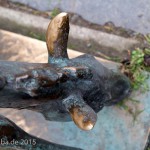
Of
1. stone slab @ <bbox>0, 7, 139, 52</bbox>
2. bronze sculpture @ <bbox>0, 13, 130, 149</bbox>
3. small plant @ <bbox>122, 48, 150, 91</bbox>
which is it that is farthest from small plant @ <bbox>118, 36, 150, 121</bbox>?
bronze sculpture @ <bbox>0, 13, 130, 149</bbox>

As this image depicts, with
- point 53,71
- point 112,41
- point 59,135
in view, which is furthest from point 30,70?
point 112,41

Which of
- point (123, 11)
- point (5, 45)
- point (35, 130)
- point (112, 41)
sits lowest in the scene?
point (35, 130)

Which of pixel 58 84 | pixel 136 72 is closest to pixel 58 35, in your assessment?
pixel 58 84

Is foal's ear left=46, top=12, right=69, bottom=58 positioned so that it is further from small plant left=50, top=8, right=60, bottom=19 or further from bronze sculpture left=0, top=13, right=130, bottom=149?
small plant left=50, top=8, right=60, bottom=19

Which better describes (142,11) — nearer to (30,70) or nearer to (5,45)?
(5,45)

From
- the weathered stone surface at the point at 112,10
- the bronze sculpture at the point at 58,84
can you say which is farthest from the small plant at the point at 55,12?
the bronze sculpture at the point at 58,84

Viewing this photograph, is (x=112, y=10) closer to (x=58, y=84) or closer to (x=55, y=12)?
(x=55, y=12)
